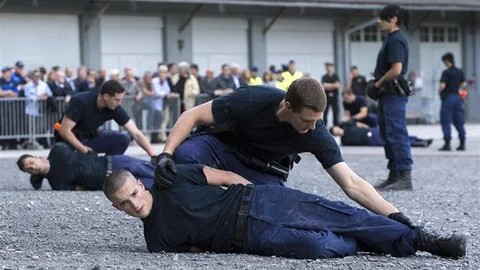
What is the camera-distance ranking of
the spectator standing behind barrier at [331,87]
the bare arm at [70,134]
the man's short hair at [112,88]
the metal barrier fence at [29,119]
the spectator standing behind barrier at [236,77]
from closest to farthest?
the man's short hair at [112,88] < the bare arm at [70,134] < the metal barrier fence at [29,119] < the spectator standing behind barrier at [236,77] < the spectator standing behind barrier at [331,87]

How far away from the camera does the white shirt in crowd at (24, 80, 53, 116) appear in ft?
72.0

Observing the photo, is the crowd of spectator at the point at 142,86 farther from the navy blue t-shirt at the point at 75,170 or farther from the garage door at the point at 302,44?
the navy blue t-shirt at the point at 75,170

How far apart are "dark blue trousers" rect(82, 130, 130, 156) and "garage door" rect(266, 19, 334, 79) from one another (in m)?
20.0

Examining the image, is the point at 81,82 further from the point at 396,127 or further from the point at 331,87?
the point at 396,127

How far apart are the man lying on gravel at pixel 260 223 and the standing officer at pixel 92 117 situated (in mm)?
5672

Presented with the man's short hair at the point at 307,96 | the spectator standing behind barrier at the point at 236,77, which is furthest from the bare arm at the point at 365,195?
the spectator standing behind barrier at the point at 236,77

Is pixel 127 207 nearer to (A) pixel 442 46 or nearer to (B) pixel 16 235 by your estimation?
(B) pixel 16 235

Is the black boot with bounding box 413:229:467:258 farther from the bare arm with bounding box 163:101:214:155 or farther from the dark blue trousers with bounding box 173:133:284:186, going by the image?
the bare arm with bounding box 163:101:214:155

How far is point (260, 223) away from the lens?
7043 mm

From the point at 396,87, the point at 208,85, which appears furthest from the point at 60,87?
the point at 396,87

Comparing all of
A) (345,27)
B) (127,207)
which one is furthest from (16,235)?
(345,27)

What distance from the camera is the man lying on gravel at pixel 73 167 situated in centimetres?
1239

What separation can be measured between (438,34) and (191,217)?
3284 cm

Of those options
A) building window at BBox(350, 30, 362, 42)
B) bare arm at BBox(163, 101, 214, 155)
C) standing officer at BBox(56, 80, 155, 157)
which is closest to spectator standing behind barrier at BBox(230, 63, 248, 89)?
building window at BBox(350, 30, 362, 42)
